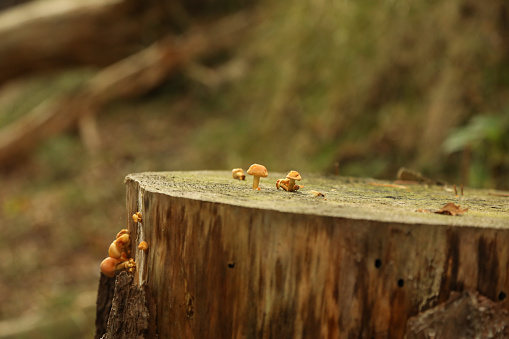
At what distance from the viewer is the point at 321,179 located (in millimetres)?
2240

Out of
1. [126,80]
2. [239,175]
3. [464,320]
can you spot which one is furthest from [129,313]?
[126,80]

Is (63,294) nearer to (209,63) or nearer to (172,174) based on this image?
(172,174)

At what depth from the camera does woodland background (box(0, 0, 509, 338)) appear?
4.15m

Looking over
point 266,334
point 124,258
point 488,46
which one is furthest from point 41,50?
point 266,334

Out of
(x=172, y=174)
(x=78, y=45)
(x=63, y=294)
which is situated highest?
(x=78, y=45)

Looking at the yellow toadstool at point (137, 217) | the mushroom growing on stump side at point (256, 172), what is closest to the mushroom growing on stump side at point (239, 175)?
the mushroom growing on stump side at point (256, 172)

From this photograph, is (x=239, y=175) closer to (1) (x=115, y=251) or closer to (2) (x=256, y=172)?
(2) (x=256, y=172)

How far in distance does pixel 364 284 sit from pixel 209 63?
7186mm

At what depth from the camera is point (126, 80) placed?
7.80m

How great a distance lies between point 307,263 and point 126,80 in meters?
7.05

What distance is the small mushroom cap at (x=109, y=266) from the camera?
5.41 ft

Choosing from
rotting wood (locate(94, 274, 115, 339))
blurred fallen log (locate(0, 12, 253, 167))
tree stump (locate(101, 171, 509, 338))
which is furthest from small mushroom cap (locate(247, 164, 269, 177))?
blurred fallen log (locate(0, 12, 253, 167))

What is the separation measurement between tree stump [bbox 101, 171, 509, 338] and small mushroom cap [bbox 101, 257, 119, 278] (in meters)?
0.21

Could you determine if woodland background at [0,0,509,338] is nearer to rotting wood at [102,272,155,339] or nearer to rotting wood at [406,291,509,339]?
rotting wood at [102,272,155,339]
